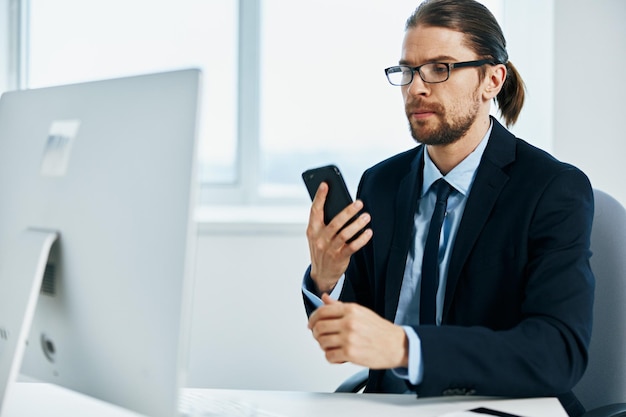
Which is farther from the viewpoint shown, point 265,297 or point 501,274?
point 265,297

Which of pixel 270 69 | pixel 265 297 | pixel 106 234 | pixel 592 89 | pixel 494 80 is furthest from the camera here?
pixel 270 69

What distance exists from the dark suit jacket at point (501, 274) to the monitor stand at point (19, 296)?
0.58 meters

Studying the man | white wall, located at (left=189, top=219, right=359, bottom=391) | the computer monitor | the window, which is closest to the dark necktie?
the man

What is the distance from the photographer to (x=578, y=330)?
1215 mm

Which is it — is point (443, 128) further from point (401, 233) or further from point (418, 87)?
point (401, 233)

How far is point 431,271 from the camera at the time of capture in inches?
57.5

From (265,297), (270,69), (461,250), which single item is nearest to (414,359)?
(461,250)

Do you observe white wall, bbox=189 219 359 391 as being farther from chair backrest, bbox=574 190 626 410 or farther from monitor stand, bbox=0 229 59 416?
monitor stand, bbox=0 229 59 416

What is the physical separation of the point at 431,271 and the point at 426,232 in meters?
0.11

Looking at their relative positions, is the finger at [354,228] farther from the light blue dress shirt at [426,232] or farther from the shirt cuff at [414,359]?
the shirt cuff at [414,359]

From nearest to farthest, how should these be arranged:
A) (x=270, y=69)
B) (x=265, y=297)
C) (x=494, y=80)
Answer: (x=494, y=80), (x=265, y=297), (x=270, y=69)

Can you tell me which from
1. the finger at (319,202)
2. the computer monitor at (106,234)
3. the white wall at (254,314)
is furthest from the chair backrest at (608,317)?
the white wall at (254,314)

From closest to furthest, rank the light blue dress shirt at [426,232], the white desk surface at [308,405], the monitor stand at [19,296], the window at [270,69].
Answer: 1. the monitor stand at [19,296]
2. the white desk surface at [308,405]
3. the light blue dress shirt at [426,232]
4. the window at [270,69]

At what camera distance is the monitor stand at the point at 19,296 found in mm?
948
